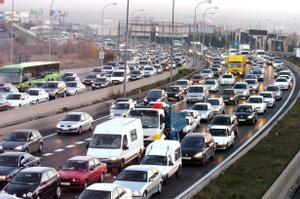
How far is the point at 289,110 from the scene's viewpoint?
172ft

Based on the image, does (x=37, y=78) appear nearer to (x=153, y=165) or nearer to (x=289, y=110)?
(x=289, y=110)

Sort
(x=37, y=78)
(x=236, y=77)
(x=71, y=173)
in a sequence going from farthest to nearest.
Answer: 1. (x=236, y=77)
2. (x=37, y=78)
3. (x=71, y=173)

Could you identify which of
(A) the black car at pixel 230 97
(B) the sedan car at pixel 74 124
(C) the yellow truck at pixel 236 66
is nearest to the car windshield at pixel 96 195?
(B) the sedan car at pixel 74 124

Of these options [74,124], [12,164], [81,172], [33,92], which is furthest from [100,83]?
[81,172]

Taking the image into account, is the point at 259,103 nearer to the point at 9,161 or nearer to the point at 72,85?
the point at 72,85

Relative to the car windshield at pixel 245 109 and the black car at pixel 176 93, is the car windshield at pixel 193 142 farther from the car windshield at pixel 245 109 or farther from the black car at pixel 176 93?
the black car at pixel 176 93

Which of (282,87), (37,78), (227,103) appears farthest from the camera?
(282,87)

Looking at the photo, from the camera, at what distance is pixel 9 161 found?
2561 cm

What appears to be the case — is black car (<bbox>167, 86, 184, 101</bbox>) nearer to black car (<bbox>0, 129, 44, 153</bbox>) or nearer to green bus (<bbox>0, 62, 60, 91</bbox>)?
green bus (<bbox>0, 62, 60, 91</bbox>)

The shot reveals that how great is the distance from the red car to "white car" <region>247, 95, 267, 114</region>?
26.5 meters

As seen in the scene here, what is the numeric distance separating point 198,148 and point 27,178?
419 inches

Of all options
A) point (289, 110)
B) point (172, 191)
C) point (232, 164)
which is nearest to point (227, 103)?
point (289, 110)

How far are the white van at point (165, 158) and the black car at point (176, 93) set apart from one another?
3172 cm

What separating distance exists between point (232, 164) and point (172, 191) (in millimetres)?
4699
